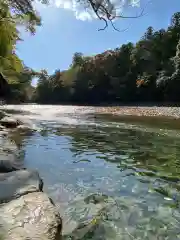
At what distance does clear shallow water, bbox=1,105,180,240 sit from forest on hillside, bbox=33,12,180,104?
3720 cm

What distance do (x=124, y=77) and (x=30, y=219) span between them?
56.4 m

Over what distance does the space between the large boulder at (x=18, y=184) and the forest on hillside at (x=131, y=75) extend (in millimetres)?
41943

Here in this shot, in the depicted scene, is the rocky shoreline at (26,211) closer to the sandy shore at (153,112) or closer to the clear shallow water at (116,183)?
the clear shallow water at (116,183)

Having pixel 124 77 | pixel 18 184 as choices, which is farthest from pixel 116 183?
pixel 124 77

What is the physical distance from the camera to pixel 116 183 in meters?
6.16

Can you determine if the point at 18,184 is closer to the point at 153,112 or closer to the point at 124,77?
the point at 153,112

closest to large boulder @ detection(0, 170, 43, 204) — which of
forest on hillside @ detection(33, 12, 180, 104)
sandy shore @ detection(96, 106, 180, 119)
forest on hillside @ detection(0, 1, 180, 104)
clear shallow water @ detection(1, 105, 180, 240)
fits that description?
clear shallow water @ detection(1, 105, 180, 240)

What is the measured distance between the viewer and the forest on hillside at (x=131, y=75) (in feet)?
159

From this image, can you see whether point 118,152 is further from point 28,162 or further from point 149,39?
point 149,39

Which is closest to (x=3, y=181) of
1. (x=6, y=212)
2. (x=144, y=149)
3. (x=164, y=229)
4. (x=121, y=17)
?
(x=6, y=212)

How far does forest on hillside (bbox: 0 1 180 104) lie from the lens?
160ft

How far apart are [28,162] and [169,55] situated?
49542mm

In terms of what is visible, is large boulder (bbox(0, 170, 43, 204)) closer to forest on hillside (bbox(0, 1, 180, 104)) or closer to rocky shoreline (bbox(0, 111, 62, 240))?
rocky shoreline (bbox(0, 111, 62, 240))

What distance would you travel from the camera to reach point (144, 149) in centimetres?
1017
